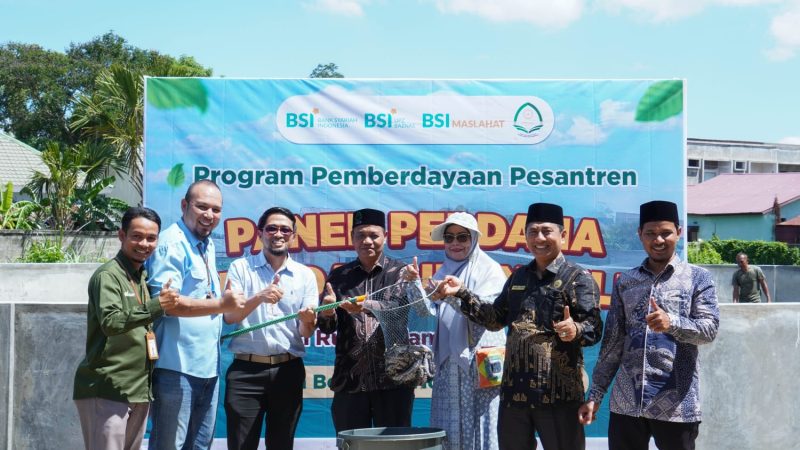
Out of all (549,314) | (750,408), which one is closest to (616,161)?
(750,408)

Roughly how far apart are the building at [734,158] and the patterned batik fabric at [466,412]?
54.4 meters

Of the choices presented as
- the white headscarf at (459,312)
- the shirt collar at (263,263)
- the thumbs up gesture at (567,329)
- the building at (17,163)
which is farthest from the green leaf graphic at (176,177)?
the building at (17,163)

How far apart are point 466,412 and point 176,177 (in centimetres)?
309

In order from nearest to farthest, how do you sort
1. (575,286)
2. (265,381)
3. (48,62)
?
(575,286) → (265,381) → (48,62)

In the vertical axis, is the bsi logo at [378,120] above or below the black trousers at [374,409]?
above

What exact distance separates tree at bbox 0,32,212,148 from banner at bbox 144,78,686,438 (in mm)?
39120

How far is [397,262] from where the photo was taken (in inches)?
219

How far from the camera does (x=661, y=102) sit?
703 cm

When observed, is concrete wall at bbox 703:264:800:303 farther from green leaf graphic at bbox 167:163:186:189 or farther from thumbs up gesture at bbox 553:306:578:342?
thumbs up gesture at bbox 553:306:578:342

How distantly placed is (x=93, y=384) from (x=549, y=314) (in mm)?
2423

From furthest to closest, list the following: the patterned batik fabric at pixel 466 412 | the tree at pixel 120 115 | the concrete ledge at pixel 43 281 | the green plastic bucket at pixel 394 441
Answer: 1. the tree at pixel 120 115
2. the concrete ledge at pixel 43 281
3. the patterned batik fabric at pixel 466 412
4. the green plastic bucket at pixel 394 441

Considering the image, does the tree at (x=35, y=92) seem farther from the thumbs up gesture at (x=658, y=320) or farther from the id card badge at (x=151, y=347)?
the thumbs up gesture at (x=658, y=320)

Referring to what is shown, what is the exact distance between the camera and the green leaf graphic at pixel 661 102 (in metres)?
6.99

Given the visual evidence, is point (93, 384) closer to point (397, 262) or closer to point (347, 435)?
point (347, 435)
